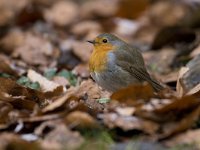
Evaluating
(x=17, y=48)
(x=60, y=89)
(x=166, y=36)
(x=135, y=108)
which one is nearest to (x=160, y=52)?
(x=166, y=36)

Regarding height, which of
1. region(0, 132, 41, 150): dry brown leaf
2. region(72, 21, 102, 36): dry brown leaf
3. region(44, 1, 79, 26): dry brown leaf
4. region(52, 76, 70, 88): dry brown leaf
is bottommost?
region(0, 132, 41, 150): dry brown leaf

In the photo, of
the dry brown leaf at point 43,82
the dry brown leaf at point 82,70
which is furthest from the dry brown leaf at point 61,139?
the dry brown leaf at point 82,70

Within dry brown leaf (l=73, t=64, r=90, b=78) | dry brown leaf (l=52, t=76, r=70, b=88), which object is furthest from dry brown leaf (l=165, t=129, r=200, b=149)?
dry brown leaf (l=73, t=64, r=90, b=78)

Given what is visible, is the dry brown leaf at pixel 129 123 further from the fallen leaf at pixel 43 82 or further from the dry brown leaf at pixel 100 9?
the dry brown leaf at pixel 100 9

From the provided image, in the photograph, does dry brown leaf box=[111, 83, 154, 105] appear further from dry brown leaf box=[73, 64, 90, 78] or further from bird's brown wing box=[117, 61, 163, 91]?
dry brown leaf box=[73, 64, 90, 78]

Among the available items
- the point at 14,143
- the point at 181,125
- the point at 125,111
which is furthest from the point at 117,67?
the point at 14,143

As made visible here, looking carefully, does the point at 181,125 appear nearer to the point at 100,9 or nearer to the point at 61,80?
the point at 61,80

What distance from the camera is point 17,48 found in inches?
309

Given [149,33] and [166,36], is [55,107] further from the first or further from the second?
[149,33]

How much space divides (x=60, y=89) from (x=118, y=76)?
2.25 feet

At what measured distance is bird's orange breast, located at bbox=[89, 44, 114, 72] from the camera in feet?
18.5

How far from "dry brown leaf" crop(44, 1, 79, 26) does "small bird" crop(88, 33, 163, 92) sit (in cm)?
382

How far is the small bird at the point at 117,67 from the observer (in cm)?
557

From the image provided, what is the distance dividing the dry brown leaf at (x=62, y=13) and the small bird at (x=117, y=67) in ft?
12.5
